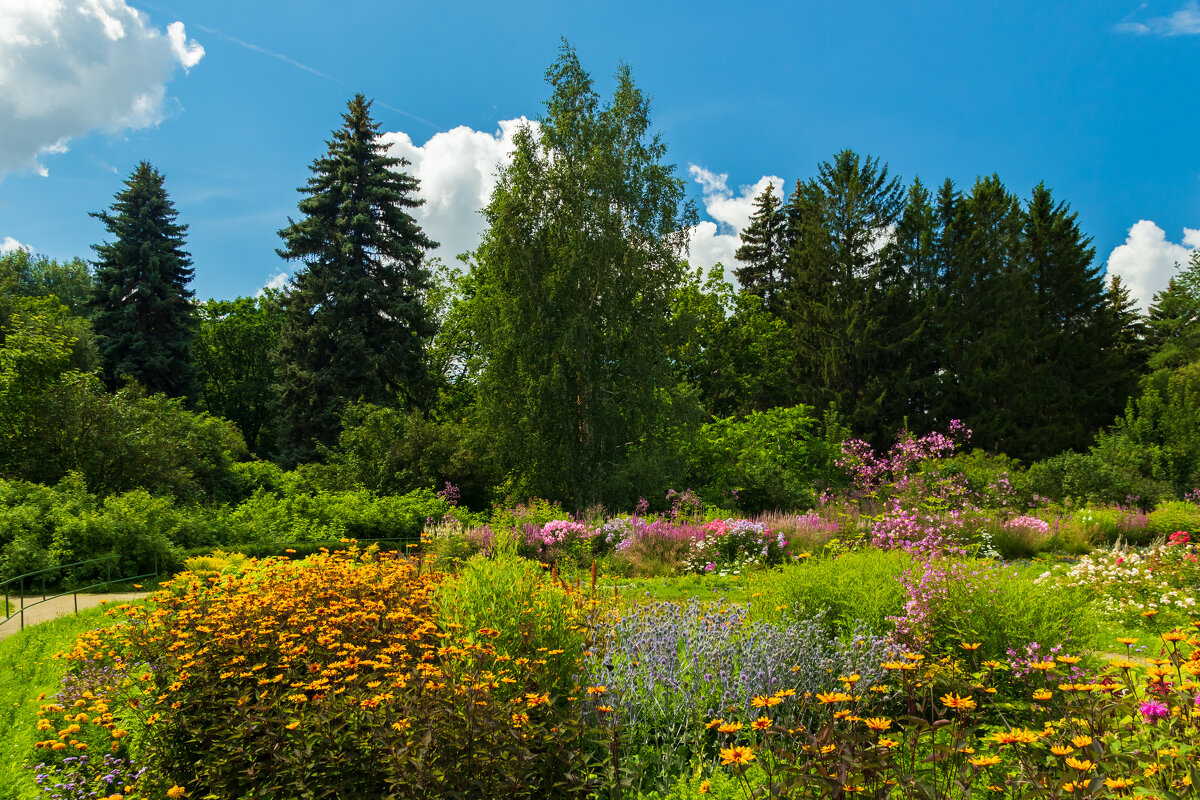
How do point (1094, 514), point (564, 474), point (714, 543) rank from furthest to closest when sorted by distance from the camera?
point (564, 474) < point (1094, 514) < point (714, 543)

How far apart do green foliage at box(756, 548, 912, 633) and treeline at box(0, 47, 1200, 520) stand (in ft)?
31.5

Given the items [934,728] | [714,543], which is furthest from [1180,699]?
[714,543]

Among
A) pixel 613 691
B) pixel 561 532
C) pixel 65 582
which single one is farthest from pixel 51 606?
pixel 613 691

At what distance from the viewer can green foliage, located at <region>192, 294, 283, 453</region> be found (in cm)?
3091

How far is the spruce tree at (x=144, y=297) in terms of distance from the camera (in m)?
23.6

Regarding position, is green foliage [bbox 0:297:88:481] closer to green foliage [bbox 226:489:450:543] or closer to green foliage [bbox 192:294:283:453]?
green foliage [bbox 226:489:450:543]

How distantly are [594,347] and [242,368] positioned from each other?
76.1 feet

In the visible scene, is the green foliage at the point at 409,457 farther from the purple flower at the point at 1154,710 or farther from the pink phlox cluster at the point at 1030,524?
the purple flower at the point at 1154,710

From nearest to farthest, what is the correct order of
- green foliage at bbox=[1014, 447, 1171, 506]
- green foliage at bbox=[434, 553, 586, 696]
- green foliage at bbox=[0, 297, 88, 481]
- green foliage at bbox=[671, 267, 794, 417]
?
1. green foliage at bbox=[434, 553, 586, 696]
2. green foliage at bbox=[0, 297, 88, 481]
3. green foliage at bbox=[1014, 447, 1171, 506]
4. green foliage at bbox=[671, 267, 794, 417]

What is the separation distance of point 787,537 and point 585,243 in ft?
28.7

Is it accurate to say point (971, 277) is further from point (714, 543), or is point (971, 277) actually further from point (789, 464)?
point (714, 543)

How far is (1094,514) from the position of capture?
1159 centimetres

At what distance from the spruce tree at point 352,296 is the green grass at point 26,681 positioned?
14945 mm

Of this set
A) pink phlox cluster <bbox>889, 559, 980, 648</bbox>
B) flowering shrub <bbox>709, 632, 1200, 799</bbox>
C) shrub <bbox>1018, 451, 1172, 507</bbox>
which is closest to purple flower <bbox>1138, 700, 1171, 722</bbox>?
flowering shrub <bbox>709, 632, 1200, 799</bbox>
